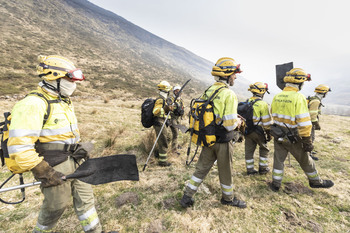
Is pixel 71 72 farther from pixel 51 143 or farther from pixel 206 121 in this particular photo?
pixel 206 121

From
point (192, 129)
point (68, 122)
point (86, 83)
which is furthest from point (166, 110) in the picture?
point (86, 83)

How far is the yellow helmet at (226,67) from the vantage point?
2.86 meters

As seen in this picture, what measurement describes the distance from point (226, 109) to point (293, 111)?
5.62 ft

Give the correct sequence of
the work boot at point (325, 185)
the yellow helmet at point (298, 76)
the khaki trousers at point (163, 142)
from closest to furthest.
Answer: the yellow helmet at point (298, 76)
the work boot at point (325, 185)
the khaki trousers at point (163, 142)

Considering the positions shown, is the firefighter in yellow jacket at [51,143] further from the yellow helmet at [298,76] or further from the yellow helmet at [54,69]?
the yellow helmet at [298,76]

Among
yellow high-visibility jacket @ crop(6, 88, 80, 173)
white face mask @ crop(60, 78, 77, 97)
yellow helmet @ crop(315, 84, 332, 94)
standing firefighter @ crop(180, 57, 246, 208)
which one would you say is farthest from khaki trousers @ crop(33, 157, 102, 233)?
yellow helmet @ crop(315, 84, 332, 94)

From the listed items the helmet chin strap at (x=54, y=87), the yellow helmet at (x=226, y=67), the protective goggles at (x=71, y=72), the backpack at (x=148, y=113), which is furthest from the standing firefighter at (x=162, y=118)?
the helmet chin strap at (x=54, y=87)

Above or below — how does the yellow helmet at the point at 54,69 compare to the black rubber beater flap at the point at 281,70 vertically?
below

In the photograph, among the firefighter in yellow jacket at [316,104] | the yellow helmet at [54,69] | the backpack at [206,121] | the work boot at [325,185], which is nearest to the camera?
the yellow helmet at [54,69]

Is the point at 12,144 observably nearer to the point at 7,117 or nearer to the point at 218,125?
the point at 7,117

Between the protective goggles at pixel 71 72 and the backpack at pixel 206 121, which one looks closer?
the protective goggles at pixel 71 72

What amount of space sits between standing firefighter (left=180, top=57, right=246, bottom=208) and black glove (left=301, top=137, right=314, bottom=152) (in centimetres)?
158

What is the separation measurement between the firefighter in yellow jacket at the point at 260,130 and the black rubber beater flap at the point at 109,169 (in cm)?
346

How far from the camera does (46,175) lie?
176 cm
